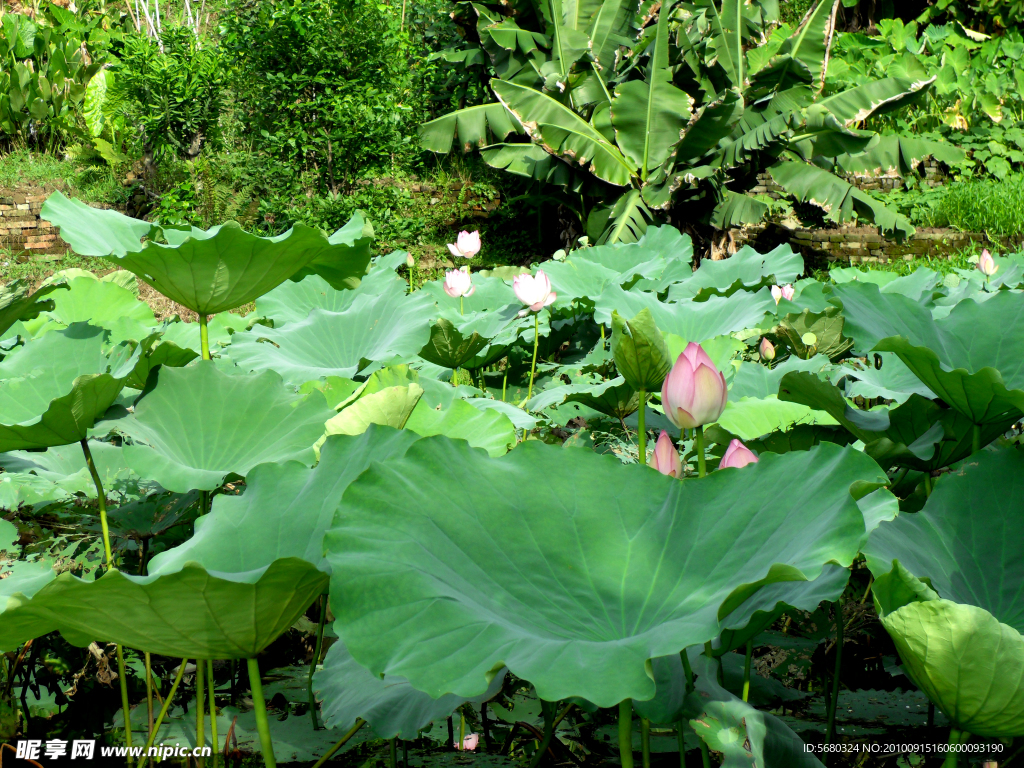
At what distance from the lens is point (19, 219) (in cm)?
898

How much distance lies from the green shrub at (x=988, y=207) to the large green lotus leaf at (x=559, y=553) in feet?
26.5

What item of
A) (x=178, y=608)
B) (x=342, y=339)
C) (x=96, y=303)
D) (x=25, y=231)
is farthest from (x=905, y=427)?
(x=25, y=231)

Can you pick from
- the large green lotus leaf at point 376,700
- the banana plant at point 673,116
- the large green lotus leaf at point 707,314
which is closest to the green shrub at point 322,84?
the banana plant at point 673,116

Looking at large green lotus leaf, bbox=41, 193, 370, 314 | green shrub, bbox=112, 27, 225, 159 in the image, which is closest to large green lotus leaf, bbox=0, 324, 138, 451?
large green lotus leaf, bbox=41, 193, 370, 314

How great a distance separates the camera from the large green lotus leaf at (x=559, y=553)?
739 mm

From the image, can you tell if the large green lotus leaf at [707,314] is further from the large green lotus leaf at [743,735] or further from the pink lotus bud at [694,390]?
the large green lotus leaf at [743,735]

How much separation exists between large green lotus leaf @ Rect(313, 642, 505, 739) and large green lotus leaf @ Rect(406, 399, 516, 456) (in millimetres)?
420

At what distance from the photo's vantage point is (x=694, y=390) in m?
1.10

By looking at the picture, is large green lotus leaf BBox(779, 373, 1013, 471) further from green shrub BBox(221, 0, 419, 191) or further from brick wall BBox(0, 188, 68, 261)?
brick wall BBox(0, 188, 68, 261)

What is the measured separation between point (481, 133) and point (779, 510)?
7589mm

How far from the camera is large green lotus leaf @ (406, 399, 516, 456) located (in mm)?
1394

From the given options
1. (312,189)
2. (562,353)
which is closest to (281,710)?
(562,353)

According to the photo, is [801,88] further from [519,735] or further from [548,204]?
[519,735]

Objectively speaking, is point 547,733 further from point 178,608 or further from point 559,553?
point 178,608
